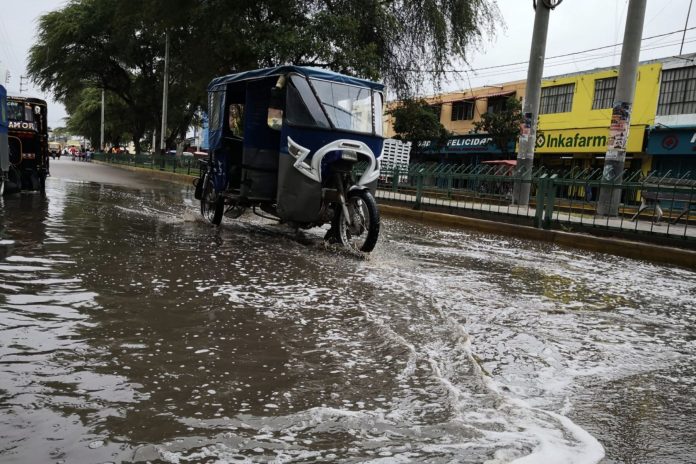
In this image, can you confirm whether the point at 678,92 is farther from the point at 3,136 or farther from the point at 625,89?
the point at 3,136

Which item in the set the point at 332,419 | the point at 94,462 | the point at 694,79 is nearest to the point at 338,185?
the point at 332,419

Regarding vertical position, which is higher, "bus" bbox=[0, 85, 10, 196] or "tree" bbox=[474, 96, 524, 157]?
"tree" bbox=[474, 96, 524, 157]

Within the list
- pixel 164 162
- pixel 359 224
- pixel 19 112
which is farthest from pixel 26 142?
pixel 164 162

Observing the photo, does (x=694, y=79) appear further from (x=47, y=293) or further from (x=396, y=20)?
(x=47, y=293)

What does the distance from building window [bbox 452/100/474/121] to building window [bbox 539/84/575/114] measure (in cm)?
597

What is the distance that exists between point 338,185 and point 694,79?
2088 cm

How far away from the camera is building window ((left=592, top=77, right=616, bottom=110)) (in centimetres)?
2656

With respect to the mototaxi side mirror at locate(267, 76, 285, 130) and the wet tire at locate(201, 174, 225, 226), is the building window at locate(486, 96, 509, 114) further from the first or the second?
the mototaxi side mirror at locate(267, 76, 285, 130)

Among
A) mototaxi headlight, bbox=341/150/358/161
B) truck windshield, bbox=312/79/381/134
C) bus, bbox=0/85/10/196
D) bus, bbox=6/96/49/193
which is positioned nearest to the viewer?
mototaxi headlight, bbox=341/150/358/161

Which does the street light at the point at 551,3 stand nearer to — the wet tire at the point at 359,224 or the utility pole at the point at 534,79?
the utility pole at the point at 534,79

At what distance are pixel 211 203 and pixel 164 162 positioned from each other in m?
23.9

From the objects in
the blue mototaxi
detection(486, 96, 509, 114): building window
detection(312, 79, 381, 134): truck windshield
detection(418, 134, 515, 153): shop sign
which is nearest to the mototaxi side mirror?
the blue mototaxi

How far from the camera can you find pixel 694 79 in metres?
Result: 22.6

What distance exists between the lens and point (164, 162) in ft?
107
